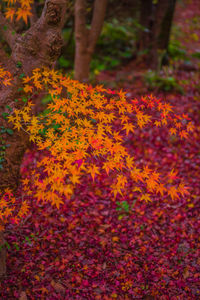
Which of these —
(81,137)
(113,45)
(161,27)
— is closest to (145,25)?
(113,45)

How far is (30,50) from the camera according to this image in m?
2.99

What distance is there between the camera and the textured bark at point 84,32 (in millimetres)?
5435

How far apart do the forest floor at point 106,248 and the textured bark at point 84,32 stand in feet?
9.32

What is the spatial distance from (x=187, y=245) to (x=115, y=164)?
7.48 feet

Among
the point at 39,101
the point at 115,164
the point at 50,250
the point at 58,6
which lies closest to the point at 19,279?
the point at 50,250

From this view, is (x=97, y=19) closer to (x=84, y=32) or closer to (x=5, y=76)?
(x=84, y=32)

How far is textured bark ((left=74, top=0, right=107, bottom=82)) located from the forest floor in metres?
2.84

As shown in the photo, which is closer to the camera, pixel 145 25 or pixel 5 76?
pixel 5 76

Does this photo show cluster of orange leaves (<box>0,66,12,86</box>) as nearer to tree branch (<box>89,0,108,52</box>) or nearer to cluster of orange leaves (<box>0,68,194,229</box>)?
cluster of orange leaves (<box>0,68,194,229</box>)

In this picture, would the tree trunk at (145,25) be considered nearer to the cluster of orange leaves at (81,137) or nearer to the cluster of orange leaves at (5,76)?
the cluster of orange leaves at (81,137)

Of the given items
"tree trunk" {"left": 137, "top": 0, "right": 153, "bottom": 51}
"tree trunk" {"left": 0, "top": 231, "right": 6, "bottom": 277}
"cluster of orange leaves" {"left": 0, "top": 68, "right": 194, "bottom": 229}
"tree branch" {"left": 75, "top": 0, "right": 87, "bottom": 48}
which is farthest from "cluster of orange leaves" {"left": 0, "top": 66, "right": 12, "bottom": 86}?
"tree trunk" {"left": 137, "top": 0, "right": 153, "bottom": 51}

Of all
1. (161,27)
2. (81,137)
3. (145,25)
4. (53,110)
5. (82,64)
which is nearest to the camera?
(81,137)

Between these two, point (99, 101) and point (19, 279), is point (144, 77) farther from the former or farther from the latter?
point (19, 279)

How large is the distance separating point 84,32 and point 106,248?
466 centimetres
